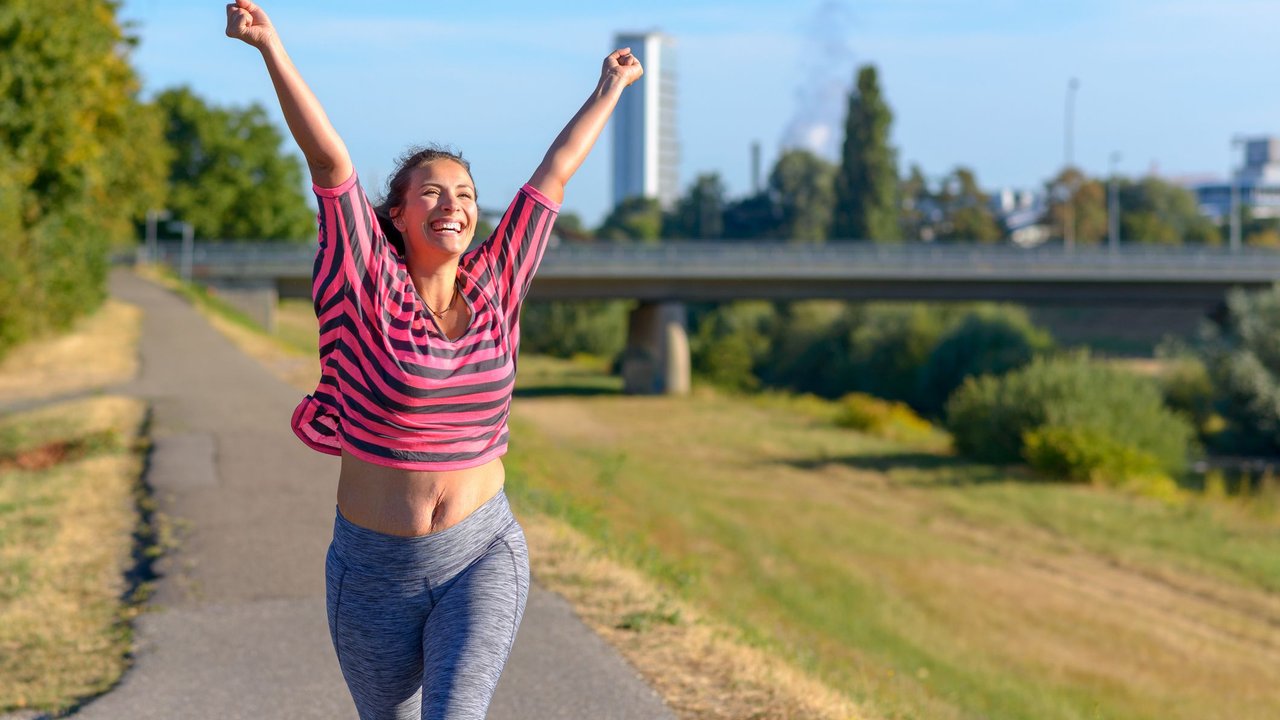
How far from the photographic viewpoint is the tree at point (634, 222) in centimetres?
13812

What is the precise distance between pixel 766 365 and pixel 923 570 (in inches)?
2114

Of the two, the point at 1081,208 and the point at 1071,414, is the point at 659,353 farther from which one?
the point at 1081,208

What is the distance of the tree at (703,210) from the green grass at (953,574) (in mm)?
93195

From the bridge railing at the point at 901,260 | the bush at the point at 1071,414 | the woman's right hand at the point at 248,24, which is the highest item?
the bridge railing at the point at 901,260

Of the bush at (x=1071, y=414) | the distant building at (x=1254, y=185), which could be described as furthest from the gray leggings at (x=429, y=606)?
the distant building at (x=1254, y=185)

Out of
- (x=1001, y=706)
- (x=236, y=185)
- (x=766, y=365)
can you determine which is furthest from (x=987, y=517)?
(x=236, y=185)

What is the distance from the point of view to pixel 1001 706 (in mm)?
12836

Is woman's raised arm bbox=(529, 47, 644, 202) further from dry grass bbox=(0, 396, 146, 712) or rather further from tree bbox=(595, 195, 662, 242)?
tree bbox=(595, 195, 662, 242)

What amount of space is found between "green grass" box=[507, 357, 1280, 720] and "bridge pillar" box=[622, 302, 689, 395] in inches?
916

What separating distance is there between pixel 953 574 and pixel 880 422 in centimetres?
2535

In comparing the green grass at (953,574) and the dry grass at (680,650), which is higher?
the dry grass at (680,650)

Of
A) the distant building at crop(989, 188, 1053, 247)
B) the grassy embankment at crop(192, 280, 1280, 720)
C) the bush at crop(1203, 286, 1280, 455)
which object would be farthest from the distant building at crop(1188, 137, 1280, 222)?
the grassy embankment at crop(192, 280, 1280, 720)

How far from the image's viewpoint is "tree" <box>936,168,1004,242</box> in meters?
110

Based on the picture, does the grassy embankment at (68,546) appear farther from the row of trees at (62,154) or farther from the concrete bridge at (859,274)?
the concrete bridge at (859,274)
